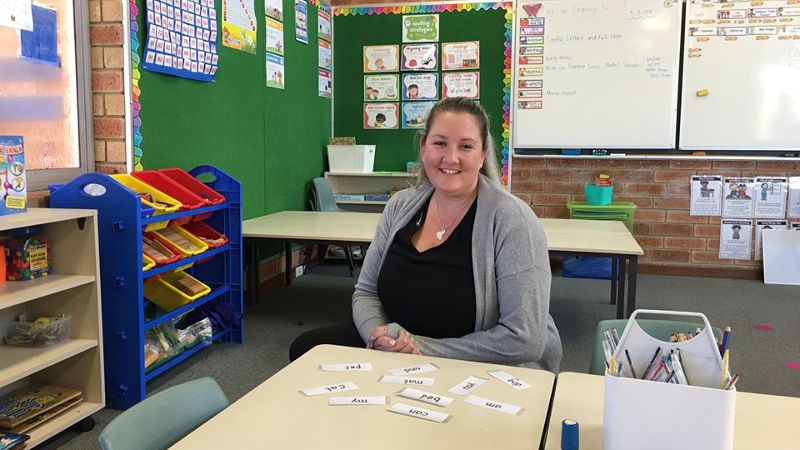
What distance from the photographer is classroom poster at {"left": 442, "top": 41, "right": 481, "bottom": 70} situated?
5531 millimetres

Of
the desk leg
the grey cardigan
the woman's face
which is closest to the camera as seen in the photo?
the grey cardigan

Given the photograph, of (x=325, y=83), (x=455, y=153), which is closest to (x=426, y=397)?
(x=455, y=153)

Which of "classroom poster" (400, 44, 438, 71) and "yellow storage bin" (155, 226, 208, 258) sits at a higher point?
"classroom poster" (400, 44, 438, 71)

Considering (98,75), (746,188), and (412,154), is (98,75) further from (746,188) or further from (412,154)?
(746,188)

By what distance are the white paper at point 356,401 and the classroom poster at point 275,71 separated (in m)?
3.66

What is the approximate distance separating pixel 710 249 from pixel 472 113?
165 inches

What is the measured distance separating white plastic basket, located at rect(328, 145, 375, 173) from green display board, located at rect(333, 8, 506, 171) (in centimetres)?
29

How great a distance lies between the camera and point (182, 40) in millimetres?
3439

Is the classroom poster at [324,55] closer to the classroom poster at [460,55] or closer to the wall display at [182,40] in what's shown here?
the classroom poster at [460,55]

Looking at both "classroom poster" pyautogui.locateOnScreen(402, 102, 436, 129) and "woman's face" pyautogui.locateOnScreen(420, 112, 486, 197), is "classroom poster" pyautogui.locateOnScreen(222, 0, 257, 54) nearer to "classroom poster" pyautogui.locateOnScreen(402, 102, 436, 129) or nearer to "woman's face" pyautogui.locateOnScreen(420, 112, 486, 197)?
"classroom poster" pyautogui.locateOnScreen(402, 102, 436, 129)

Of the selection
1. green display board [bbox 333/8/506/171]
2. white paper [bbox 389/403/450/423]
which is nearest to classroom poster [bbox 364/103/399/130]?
green display board [bbox 333/8/506/171]

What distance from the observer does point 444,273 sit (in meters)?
1.84

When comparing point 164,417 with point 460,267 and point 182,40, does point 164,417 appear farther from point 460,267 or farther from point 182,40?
point 182,40

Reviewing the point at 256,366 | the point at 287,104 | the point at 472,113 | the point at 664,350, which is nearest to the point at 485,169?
the point at 472,113
